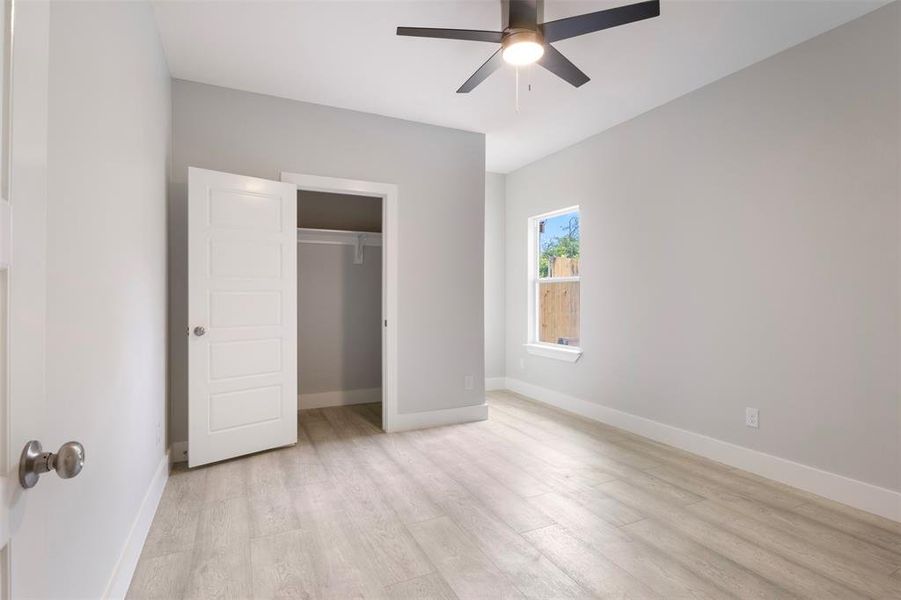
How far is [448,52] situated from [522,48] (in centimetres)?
77

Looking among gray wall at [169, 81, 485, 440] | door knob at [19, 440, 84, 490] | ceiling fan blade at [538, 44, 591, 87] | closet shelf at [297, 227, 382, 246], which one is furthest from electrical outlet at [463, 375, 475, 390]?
door knob at [19, 440, 84, 490]

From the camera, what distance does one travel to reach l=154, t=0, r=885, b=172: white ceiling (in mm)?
2523

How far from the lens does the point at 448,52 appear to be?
294 cm

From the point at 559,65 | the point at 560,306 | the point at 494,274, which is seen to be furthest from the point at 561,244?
the point at 559,65

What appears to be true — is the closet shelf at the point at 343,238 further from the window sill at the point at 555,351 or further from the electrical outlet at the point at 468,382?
the window sill at the point at 555,351

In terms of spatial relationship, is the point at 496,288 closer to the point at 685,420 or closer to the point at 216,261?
the point at 685,420

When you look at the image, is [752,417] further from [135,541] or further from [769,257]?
[135,541]

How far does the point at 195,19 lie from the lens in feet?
8.60

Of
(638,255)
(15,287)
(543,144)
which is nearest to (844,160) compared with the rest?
(638,255)

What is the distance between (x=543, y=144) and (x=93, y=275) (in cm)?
413

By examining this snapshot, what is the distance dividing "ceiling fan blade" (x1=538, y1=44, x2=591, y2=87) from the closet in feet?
8.59

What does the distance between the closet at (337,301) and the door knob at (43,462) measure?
161 inches

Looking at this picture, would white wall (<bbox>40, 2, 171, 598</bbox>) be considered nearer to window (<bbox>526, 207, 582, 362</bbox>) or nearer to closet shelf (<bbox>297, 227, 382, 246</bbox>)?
closet shelf (<bbox>297, 227, 382, 246</bbox>)

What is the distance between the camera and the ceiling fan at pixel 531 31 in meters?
2.08
